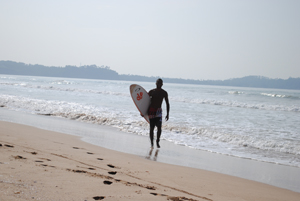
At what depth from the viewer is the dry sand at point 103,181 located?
9.57ft

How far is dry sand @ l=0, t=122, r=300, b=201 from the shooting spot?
115 inches

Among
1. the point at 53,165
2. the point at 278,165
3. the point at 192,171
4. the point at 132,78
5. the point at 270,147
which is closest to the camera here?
the point at 53,165

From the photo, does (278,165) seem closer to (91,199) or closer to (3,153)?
(91,199)

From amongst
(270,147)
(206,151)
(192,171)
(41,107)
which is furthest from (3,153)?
(41,107)

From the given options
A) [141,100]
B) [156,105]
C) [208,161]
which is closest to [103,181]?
[208,161]

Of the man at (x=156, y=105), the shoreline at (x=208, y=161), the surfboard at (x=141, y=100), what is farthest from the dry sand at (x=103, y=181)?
the surfboard at (x=141, y=100)

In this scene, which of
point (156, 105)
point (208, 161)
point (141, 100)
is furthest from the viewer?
point (141, 100)

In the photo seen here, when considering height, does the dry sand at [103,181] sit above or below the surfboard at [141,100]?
below

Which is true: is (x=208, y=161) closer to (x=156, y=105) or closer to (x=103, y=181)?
(x=156, y=105)

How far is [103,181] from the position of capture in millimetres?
3549

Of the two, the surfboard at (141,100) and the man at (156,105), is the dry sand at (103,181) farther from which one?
the surfboard at (141,100)

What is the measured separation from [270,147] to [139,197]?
6.82m

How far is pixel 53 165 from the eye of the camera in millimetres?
4016

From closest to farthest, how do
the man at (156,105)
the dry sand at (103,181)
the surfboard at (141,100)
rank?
the dry sand at (103,181)
the man at (156,105)
the surfboard at (141,100)
